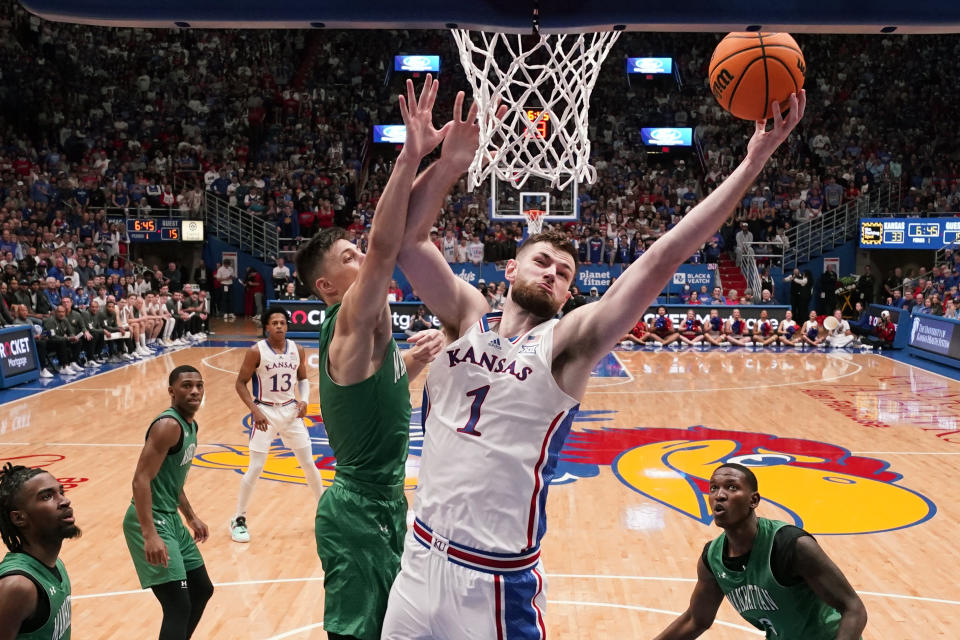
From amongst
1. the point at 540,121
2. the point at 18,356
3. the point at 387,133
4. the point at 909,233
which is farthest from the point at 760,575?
the point at 387,133

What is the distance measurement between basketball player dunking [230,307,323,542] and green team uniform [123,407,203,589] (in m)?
2.36

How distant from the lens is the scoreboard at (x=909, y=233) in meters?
23.7

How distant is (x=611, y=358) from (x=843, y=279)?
976cm

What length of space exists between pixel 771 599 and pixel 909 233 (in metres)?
23.6

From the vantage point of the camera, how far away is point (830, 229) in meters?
25.9

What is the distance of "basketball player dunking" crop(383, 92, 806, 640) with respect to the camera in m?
2.49

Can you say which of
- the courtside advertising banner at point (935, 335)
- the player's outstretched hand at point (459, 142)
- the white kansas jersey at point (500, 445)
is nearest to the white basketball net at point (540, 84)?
the player's outstretched hand at point (459, 142)

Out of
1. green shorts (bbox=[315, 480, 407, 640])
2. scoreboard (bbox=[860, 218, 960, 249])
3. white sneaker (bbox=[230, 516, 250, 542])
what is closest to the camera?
green shorts (bbox=[315, 480, 407, 640])

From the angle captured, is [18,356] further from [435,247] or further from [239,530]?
[435,247]

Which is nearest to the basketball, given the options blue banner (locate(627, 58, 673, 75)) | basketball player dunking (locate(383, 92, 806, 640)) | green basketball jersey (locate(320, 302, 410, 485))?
basketball player dunking (locate(383, 92, 806, 640))

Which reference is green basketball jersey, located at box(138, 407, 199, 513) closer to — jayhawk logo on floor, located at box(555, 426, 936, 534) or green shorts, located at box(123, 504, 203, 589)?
green shorts, located at box(123, 504, 203, 589)

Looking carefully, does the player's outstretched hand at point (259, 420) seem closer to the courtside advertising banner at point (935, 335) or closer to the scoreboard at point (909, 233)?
the courtside advertising banner at point (935, 335)

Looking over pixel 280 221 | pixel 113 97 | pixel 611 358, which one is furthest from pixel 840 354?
pixel 113 97

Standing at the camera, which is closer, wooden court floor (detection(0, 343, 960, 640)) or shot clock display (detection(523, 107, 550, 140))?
wooden court floor (detection(0, 343, 960, 640))
